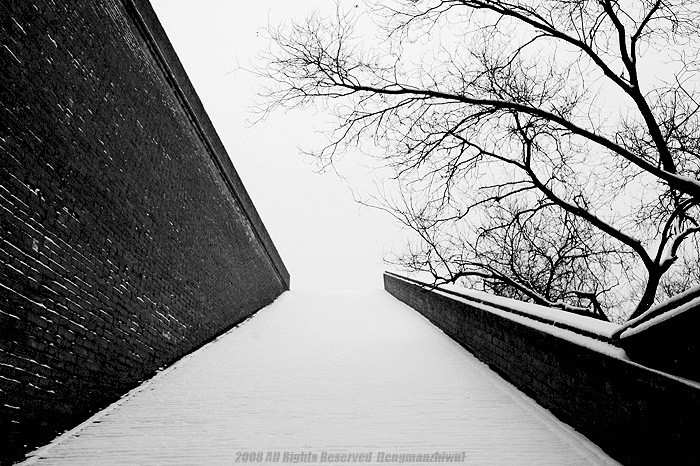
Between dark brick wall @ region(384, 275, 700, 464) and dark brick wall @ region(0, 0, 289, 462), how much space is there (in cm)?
406

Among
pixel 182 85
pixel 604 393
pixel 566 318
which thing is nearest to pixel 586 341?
pixel 604 393

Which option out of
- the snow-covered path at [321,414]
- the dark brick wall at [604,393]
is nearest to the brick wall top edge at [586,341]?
the dark brick wall at [604,393]

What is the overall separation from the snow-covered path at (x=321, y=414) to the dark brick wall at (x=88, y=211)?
405 mm

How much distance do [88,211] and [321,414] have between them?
2.80m

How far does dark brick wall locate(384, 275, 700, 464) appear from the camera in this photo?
2.14 m

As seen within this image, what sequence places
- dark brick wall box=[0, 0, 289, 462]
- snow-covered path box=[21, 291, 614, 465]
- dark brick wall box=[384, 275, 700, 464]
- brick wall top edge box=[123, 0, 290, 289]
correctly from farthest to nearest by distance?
brick wall top edge box=[123, 0, 290, 289]
snow-covered path box=[21, 291, 614, 465]
dark brick wall box=[0, 0, 289, 462]
dark brick wall box=[384, 275, 700, 464]

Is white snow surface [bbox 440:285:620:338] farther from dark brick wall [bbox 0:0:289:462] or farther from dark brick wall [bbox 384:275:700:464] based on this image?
dark brick wall [bbox 0:0:289:462]

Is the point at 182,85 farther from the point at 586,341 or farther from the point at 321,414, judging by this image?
the point at 586,341

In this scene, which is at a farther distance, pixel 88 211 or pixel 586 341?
pixel 88 211

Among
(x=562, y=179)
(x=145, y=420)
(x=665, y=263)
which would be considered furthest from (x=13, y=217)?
(x=665, y=263)

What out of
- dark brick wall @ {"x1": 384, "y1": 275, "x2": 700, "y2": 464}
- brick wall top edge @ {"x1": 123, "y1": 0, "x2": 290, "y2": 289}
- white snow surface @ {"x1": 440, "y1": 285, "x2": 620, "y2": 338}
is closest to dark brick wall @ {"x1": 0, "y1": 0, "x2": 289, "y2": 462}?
brick wall top edge @ {"x1": 123, "y1": 0, "x2": 290, "y2": 289}

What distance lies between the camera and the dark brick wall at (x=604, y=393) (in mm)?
2143

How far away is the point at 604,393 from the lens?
109 inches

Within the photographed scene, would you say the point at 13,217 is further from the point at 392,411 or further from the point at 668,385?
the point at 668,385
